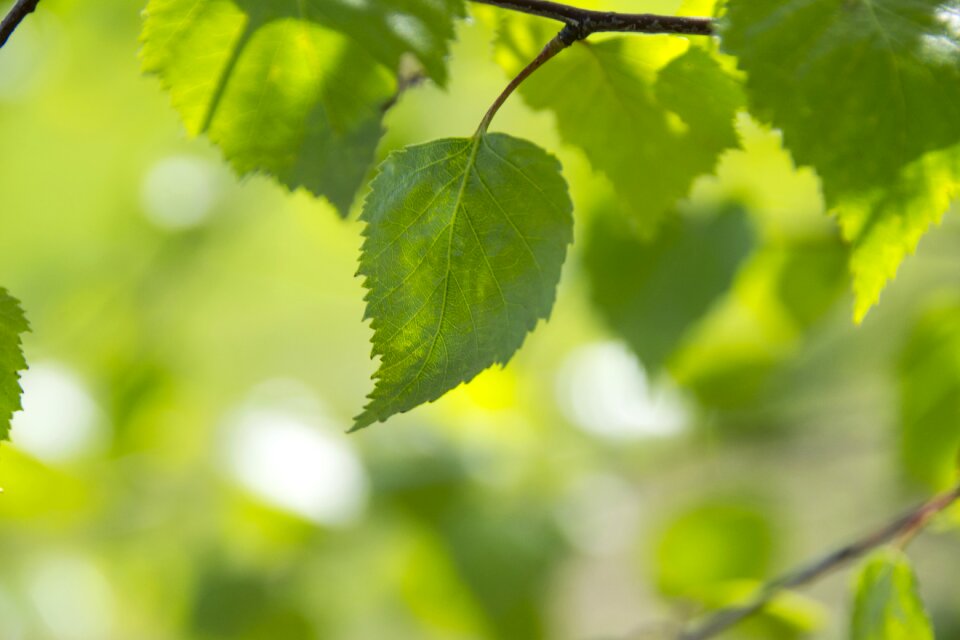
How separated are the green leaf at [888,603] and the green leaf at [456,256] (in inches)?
7.8

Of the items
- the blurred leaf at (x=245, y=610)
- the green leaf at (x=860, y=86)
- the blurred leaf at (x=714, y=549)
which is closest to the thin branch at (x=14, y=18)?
the green leaf at (x=860, y=86)

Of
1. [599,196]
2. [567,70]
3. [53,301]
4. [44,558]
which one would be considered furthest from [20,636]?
[567,70]

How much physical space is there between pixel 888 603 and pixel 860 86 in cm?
21

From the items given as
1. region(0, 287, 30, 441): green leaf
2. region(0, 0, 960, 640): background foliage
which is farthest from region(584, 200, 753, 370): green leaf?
region(0, 287, 30, 441): green leaf

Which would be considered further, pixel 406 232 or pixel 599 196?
pixel 599 196

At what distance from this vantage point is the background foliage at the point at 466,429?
59 cm

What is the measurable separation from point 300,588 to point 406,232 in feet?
2.33

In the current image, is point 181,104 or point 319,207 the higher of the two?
point 181,104

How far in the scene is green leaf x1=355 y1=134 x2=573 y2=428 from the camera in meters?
0.23

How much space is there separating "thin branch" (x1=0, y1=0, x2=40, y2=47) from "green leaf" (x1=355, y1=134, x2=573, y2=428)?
9cm

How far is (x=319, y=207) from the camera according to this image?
101 cm

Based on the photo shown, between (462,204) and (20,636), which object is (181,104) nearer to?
(462,204)

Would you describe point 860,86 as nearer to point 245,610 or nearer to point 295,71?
point 295,71

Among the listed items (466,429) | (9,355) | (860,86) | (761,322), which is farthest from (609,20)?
(466,429)
